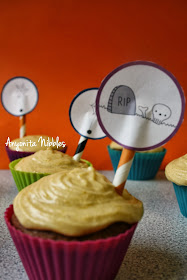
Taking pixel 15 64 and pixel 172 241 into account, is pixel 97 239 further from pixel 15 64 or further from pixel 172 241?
pixel 15 64

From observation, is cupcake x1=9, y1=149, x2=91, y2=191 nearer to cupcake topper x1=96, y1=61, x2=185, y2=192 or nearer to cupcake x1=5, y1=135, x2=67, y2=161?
cupcake x1=5, y1=135, x2=67, y2=161

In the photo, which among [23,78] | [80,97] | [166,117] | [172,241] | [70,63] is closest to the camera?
[166,117]

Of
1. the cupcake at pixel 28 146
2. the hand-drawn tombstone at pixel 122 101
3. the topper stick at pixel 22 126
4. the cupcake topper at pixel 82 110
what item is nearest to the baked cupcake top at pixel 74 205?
the hand-drawn tombstone at pixel 122 101

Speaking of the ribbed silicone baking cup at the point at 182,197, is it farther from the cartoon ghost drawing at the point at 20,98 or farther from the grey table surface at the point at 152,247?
the cartoon ghost drawing at the point at 20,98

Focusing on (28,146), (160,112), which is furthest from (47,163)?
(160,112)

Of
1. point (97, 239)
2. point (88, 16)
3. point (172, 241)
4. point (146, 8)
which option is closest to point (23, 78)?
point (88, 16)
